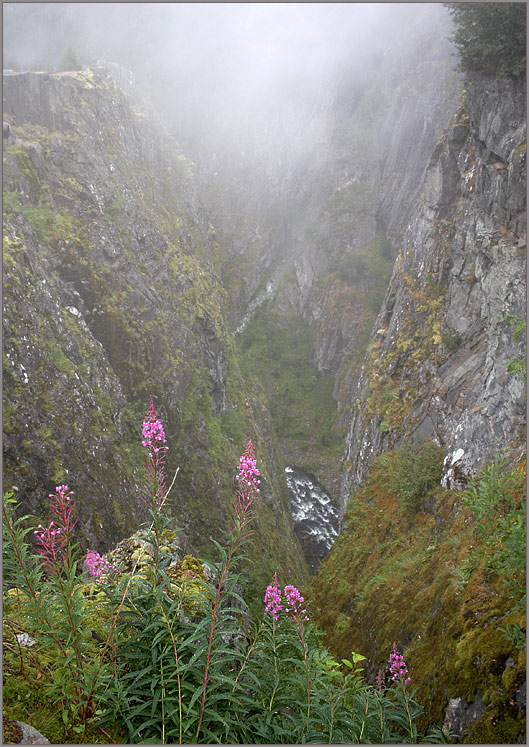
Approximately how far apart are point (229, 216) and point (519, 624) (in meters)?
72.1

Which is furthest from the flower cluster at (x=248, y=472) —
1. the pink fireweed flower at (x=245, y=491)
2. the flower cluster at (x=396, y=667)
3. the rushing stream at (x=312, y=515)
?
the rushing stream at (x=312, y=515)

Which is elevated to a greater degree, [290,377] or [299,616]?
[290,377]

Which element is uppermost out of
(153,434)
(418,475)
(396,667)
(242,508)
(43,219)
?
(43,219)

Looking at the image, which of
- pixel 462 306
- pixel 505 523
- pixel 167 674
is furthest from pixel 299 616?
pixel 462 306

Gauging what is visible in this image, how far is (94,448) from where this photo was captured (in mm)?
14828

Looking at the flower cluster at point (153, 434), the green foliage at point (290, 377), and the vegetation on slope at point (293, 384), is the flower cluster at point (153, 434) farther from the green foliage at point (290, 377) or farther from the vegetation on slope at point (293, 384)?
the green foliage at point (290, 377)

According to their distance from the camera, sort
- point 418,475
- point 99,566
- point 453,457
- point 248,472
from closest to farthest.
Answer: point 248,472
point 99,566
point 453,457
point 418,475

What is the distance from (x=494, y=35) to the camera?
1099 cm

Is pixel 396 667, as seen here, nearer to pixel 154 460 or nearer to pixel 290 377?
pixel 154 460

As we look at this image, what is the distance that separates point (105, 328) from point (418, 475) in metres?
15.5

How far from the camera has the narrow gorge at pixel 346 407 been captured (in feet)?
17.3

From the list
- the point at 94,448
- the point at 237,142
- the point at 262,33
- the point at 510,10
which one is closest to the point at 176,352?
the point at 94,448

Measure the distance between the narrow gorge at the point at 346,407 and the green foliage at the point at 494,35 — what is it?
47cm

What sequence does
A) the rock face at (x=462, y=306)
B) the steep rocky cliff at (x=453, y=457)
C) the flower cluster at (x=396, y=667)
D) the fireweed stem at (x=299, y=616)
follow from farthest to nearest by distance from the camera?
the rock face at (x=462, y=306), the steep rocky cliff at (x=453, y=457), the flower cluster at (x=396, y=667), the fireweed stem at (x=299, y=616)
